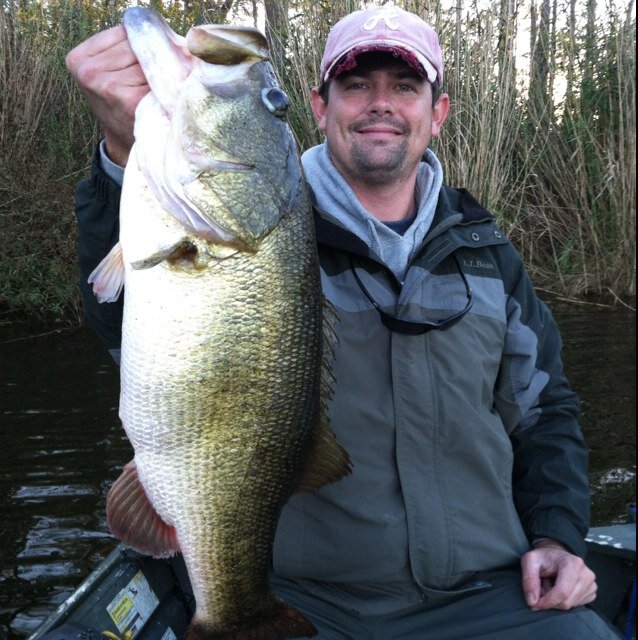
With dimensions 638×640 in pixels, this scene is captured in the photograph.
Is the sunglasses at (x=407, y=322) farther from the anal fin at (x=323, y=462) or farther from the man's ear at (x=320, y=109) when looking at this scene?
the man's ear at (x=320, y=109)

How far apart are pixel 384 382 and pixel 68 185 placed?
20.1ft

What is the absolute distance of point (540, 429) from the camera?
2562mm

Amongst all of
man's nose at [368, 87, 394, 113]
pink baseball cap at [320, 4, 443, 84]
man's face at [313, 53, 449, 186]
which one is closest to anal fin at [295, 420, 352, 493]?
man's face at [313, 53, 449, 186]

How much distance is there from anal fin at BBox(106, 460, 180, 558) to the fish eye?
2.92ft

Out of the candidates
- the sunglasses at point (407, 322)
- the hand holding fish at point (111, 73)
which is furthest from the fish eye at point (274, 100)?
the sunglasses at point (407, 322)

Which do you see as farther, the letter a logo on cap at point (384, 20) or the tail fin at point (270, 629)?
the letter a logo on cap at point (384, 20)

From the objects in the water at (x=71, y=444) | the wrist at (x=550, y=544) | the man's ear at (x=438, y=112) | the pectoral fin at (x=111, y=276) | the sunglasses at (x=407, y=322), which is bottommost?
the water at (x=71, y=444)

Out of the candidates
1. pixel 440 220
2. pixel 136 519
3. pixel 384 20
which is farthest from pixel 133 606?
pixel 384 20

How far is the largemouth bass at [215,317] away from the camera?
1.63 meters

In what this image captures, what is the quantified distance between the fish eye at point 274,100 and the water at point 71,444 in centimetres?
238

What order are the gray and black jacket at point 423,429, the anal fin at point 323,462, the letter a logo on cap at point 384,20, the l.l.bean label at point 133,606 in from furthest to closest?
the letter a logo on cap at point 384,20
the l.l.bean label at point 133,606
the gray and black jacket at point 423,429
the anal fin at point 323,462

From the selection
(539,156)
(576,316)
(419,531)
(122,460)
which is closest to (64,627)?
(419,531)

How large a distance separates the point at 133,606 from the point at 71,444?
8.60 ft

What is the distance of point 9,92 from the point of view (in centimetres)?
761
